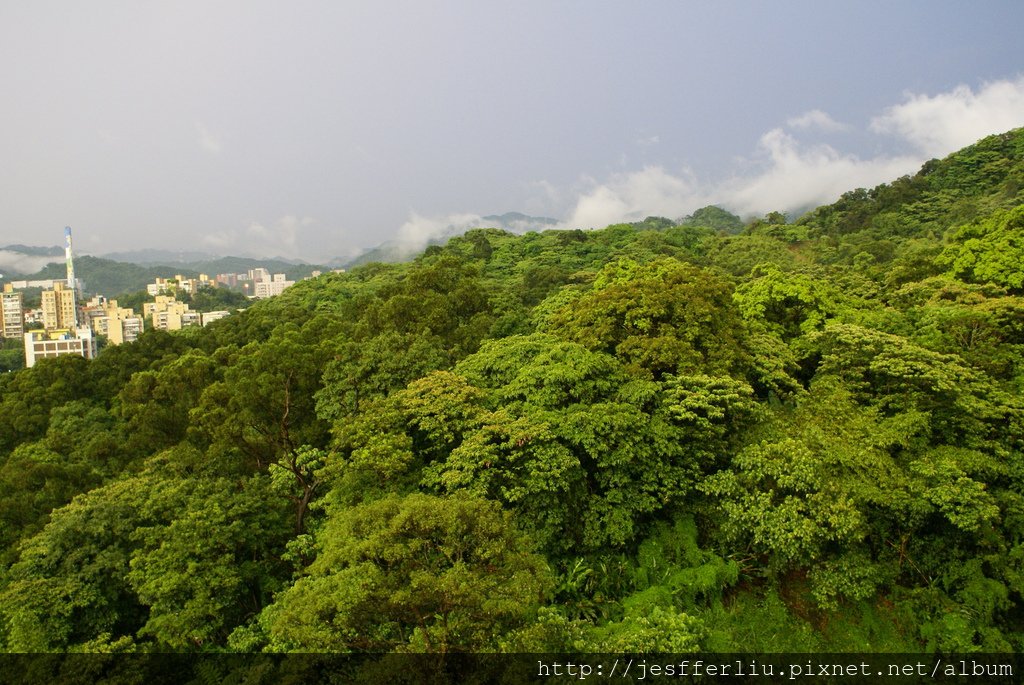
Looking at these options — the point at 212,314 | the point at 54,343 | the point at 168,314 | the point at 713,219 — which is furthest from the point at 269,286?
the point at 713,219

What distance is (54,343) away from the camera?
4984 centimetres

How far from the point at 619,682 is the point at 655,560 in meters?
2.81

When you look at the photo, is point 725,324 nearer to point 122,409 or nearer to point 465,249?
point 122,409

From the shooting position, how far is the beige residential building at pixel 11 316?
6544cm

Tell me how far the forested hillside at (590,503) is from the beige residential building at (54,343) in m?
47.6

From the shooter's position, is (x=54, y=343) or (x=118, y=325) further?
(x=118, y=325)

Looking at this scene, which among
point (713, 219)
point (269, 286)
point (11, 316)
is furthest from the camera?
point (269, 286)

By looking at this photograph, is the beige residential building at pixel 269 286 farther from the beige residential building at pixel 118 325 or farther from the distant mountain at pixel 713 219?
the distant mountain at pixel 713 219

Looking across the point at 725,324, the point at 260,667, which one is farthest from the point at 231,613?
the point at 725,324

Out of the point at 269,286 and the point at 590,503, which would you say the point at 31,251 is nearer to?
the point at 269,286

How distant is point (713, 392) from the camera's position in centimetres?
910

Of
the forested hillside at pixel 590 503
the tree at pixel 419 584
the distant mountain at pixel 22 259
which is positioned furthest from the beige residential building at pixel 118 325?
the distant mountain at pixel 22 259

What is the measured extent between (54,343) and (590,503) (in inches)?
2305

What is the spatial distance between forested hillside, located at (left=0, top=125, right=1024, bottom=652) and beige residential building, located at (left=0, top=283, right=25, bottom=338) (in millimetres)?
71704
